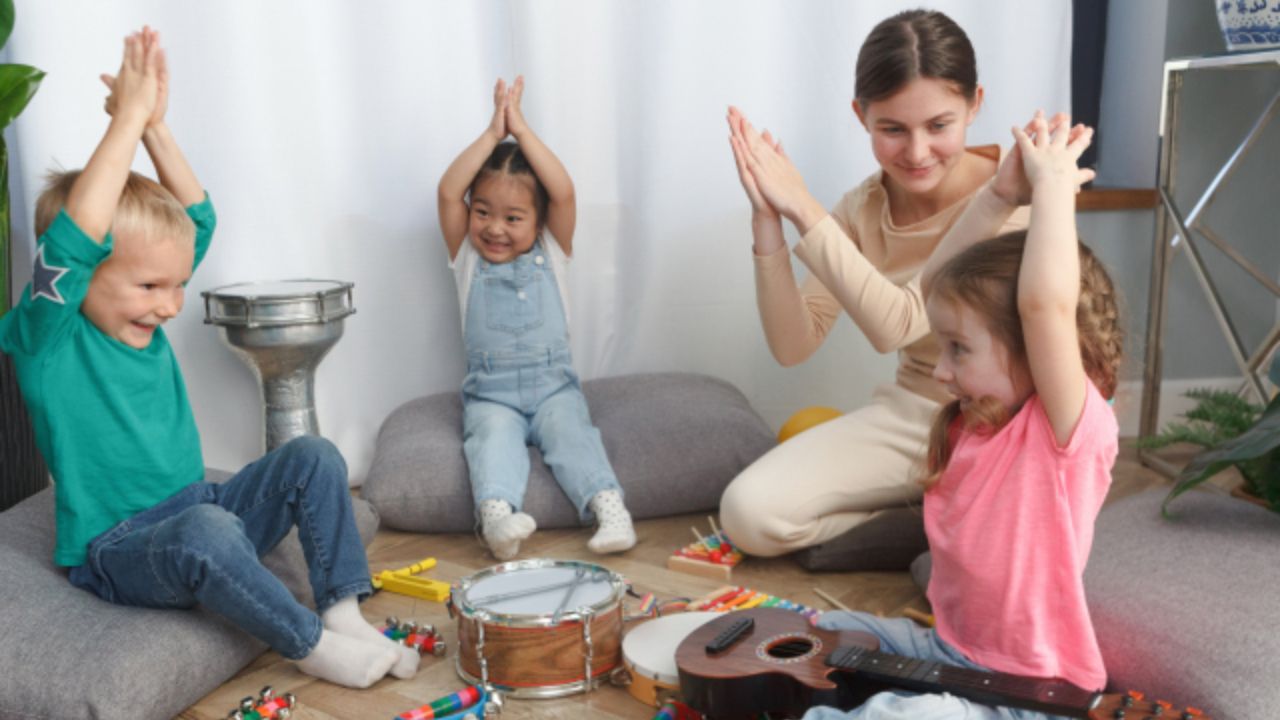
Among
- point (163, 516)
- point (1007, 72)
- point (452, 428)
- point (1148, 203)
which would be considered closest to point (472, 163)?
point (452, 428)

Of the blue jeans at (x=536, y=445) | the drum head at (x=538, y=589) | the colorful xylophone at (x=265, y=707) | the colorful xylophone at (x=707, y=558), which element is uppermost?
the blue jeans at (x=536, y=445)

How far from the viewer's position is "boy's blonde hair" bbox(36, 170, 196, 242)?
1635 mm

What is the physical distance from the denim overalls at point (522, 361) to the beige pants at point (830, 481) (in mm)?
417

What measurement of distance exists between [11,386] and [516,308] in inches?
38.0

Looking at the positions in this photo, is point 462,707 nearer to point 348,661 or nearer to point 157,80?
point 348,661

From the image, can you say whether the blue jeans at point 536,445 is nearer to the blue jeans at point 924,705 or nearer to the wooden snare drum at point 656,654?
the wooden snare drum at point 656,654

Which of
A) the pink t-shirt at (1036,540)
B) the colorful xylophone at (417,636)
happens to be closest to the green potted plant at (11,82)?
the colorful xylophone at (417,636)

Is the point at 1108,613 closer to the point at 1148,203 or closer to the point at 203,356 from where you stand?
the point at 1148,203

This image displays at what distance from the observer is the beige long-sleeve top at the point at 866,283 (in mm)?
1844

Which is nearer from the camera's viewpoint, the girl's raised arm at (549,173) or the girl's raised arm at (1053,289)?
the girl's raised arm at (1053,289)

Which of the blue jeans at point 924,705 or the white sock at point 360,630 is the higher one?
the blue jeans at point 924,705

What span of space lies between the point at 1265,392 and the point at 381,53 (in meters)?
1.97

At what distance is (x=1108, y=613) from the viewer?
155 centimetres

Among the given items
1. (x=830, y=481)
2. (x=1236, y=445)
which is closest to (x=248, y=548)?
(x=830, y=481)
